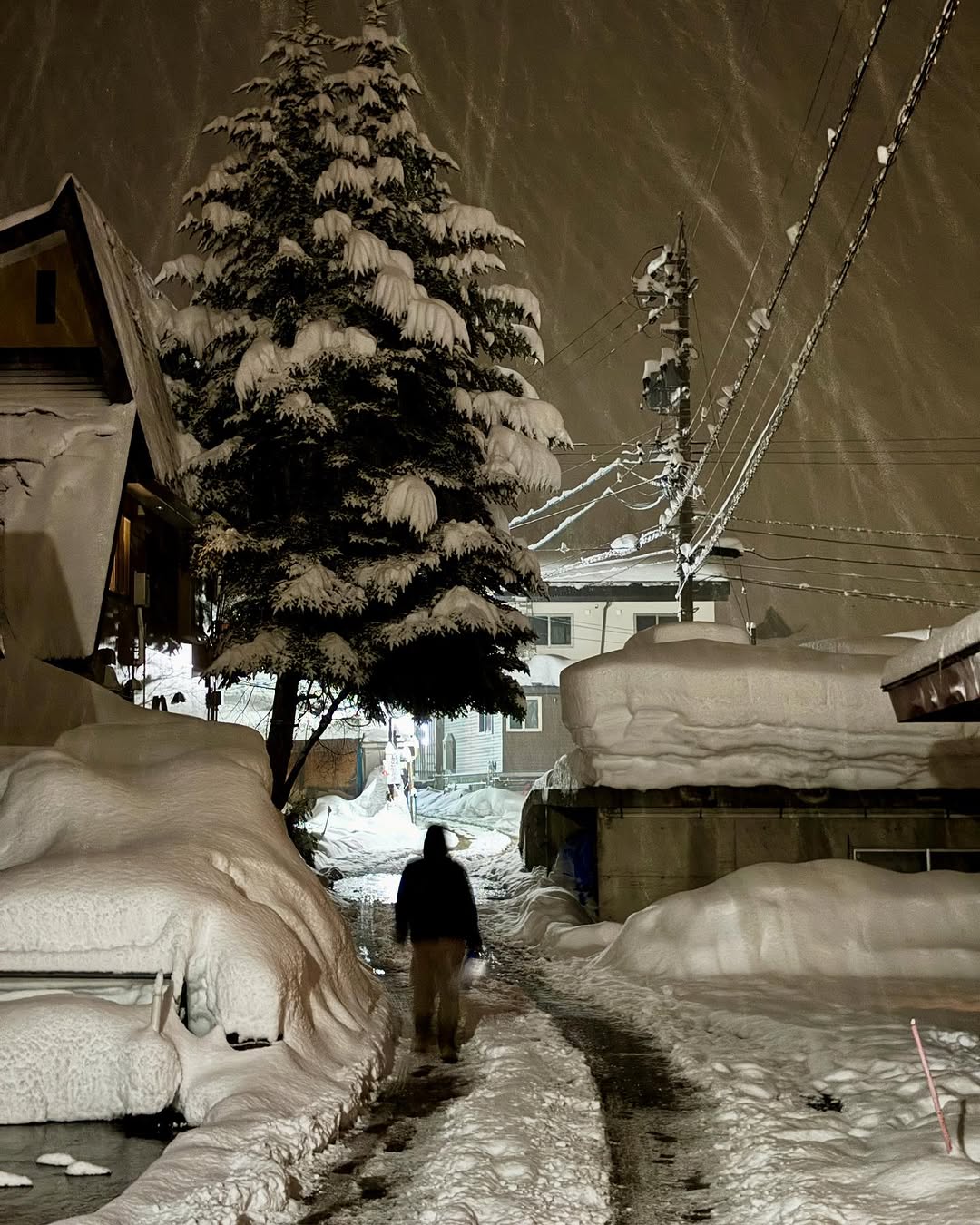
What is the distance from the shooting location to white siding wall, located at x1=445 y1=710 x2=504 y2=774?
141ft

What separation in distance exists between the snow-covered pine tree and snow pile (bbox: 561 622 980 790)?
212 centimetres

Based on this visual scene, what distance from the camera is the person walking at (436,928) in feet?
29.2

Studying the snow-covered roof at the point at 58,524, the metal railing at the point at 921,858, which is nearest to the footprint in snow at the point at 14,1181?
Answer: the snow-covered roof at the point at 58,524

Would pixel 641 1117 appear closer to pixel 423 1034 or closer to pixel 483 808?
pixel 423 1034

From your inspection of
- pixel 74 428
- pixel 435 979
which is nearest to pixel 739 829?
pixel 435 979

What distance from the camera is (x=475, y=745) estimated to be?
1718 inches

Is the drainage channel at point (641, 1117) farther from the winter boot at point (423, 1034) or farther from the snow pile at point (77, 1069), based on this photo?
the snow pile at point (77, 1069)

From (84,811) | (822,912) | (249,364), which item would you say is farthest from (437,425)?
(84,811)

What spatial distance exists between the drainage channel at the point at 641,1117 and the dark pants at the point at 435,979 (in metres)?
1.04

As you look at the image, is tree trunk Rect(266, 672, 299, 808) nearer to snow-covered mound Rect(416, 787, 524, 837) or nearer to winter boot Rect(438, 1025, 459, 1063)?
winter boot Rect(438, 1025, 459, 1063)

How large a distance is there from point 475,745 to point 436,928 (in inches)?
1364

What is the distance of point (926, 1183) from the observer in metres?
5.17

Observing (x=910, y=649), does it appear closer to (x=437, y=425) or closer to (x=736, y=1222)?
(x=736, y=1222)

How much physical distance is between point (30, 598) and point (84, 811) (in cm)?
795
